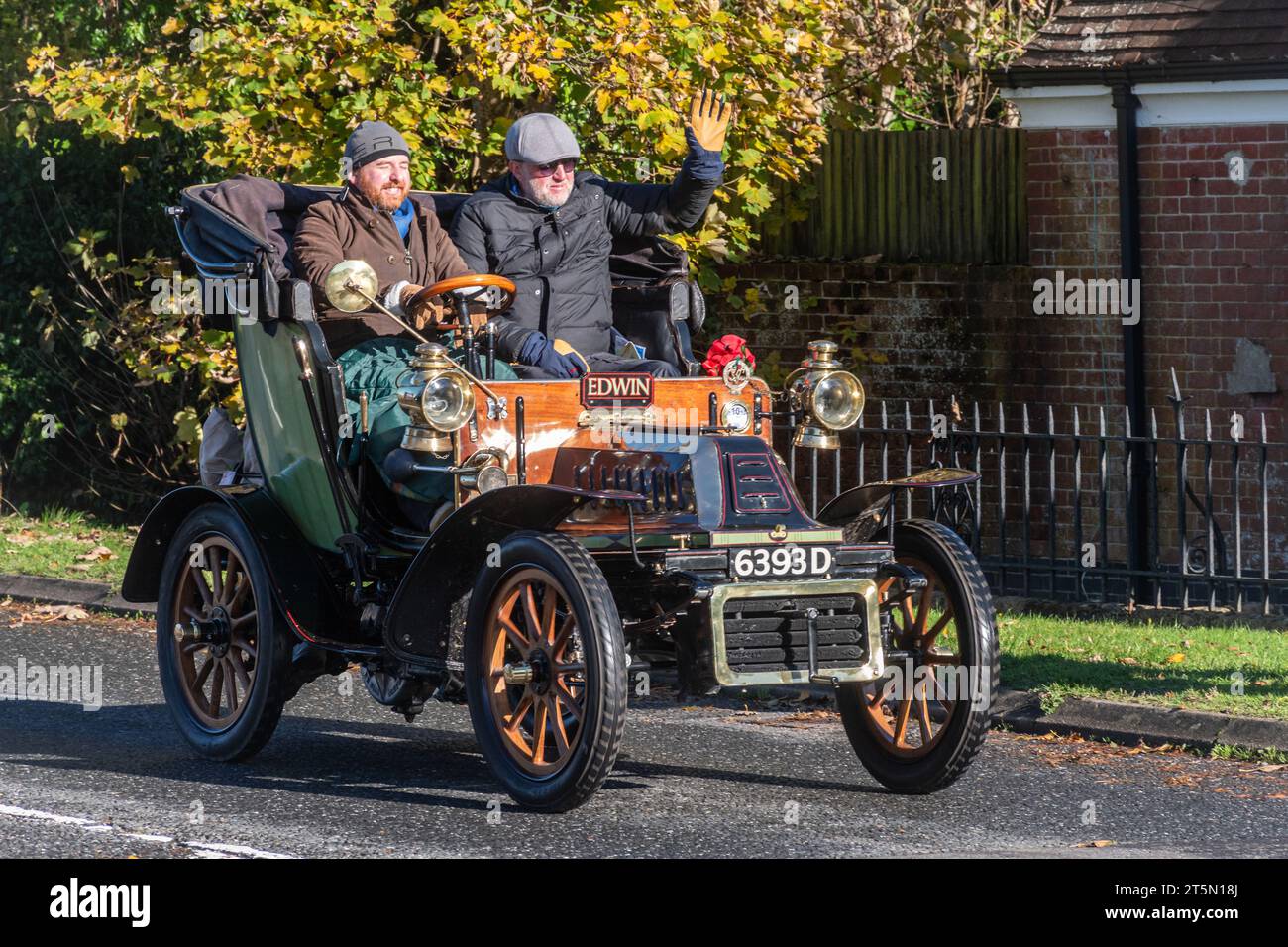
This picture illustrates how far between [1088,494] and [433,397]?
7330 mm

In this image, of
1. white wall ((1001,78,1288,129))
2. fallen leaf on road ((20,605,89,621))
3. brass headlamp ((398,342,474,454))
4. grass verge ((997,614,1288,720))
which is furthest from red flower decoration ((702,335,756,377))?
white wall ((1001,78,1288,129))

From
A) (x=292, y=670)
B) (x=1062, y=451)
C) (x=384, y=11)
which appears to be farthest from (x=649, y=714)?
(x=1062, y=451)

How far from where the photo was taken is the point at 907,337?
1387cm

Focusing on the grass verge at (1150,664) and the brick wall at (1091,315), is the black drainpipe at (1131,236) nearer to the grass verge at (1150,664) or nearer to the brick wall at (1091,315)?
the brick wall at (1091,315)

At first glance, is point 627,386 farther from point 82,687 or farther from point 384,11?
point 384,11

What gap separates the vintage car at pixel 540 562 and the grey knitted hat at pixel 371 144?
42 centimetres

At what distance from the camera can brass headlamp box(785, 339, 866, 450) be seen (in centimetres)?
752

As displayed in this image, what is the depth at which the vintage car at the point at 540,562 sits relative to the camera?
665 centimetres

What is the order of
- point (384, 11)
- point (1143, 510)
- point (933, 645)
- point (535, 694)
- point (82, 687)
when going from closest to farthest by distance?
1. point (535, 694)
2. point (933, 645)
3. point (82, 687)
4. point (384, 11)
5. point (1143, 510)

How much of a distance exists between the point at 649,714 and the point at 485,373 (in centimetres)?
199

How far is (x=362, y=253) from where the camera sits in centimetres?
804

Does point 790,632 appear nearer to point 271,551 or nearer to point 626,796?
point 626,796

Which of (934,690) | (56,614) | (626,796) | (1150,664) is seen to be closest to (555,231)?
(626,796)

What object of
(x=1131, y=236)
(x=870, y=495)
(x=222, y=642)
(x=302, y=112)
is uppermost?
(x=302, y=112)
